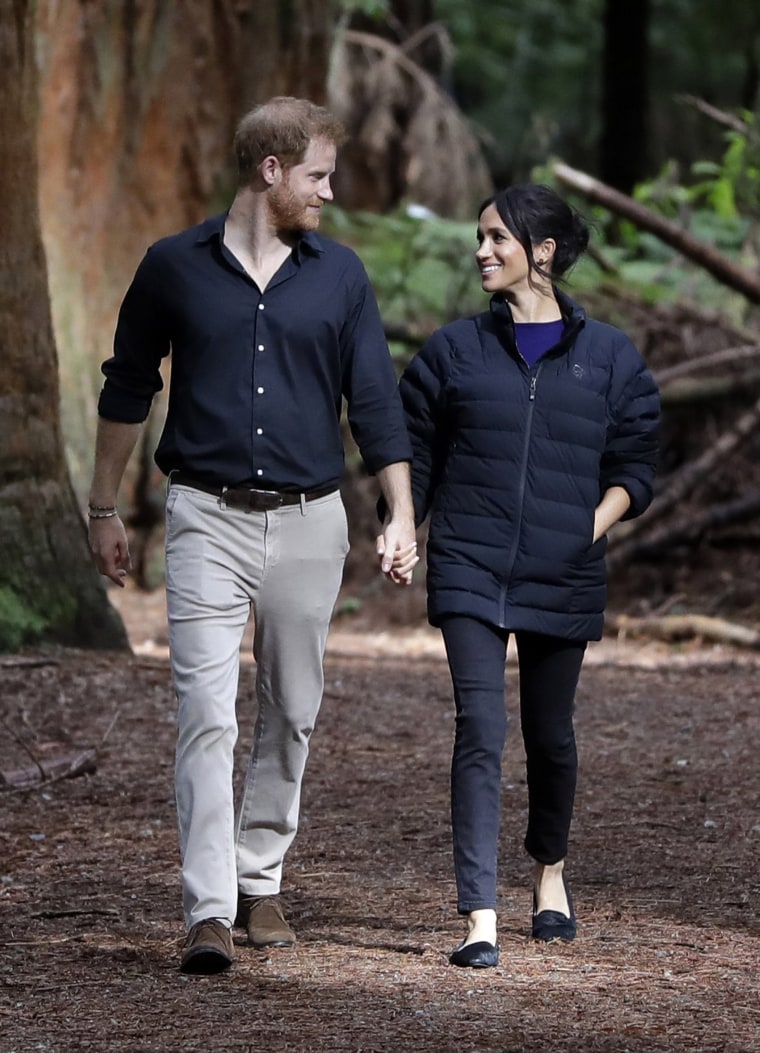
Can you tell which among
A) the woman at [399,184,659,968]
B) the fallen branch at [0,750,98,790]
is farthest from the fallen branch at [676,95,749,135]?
the woman at [399,184,659,968]

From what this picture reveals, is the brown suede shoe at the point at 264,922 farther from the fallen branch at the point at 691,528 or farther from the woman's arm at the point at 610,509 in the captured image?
the fallen branch at the point at 691,528

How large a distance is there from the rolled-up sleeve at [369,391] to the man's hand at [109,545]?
0.72 m

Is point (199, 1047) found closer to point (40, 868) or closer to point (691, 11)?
point (40, 868)

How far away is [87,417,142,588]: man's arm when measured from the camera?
4.79 metres

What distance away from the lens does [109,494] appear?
482 centimetres

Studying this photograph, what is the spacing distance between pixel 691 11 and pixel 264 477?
70.6 feet

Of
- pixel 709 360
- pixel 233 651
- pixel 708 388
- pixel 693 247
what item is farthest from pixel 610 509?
pixel 708 388

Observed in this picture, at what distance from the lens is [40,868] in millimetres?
5848

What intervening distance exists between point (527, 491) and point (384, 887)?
153 centimetres

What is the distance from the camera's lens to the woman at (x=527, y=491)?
471 centimetres

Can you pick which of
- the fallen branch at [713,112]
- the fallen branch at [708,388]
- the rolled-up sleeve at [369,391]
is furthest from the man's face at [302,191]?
the fallen branch at [713,112]

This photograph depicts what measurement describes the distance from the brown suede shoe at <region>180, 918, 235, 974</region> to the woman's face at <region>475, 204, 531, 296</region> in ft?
6.13

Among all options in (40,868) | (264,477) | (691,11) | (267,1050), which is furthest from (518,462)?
(691,11)

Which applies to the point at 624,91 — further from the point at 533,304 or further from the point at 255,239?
the point at 255,239
